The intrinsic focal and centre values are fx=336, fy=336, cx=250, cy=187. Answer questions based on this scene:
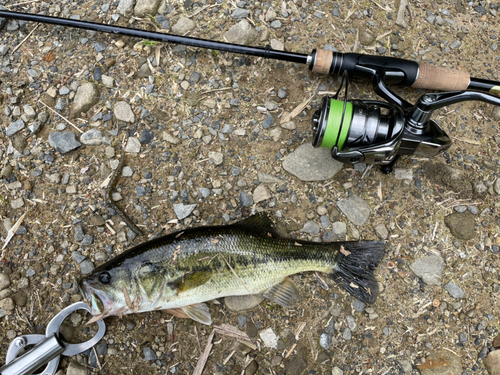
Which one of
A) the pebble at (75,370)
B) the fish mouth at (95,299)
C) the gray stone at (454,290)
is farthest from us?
the gray stone at (454,290)

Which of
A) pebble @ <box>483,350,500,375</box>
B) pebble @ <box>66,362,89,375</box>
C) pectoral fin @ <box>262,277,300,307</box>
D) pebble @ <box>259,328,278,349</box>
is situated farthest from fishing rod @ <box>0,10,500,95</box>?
pebble @ <box>66,362,89,375</box>

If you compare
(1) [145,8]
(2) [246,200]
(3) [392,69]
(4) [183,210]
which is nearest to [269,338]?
(2) [246,200]

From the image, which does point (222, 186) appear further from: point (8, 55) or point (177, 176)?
point (8, 55)

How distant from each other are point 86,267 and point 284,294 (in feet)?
6.85

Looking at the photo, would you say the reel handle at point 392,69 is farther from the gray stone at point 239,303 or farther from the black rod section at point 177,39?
the gray stone at point 239,303

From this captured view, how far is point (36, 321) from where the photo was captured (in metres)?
3.47

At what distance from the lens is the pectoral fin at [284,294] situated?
11.3 ft

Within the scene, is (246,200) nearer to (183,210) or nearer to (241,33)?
(183,210)

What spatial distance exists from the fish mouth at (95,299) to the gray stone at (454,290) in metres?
3.43

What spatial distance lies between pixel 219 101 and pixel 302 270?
6.71 feet

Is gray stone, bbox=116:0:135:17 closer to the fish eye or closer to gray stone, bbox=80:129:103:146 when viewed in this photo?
gray stone, bbox=80:129:103:146

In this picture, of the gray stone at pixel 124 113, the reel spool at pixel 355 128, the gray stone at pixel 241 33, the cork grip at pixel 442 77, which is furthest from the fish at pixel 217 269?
the gray stone at pixel 241 33

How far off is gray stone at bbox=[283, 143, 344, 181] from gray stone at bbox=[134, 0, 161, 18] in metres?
2.34

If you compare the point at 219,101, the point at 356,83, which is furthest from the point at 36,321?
the point at 356,83
